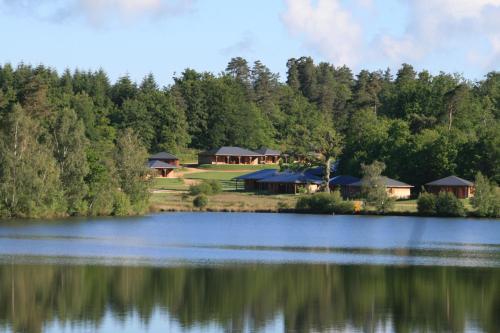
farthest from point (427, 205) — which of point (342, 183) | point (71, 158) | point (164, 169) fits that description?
point (164, 169)

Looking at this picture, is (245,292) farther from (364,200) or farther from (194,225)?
(364,200)

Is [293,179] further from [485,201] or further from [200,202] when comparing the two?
[485,201]

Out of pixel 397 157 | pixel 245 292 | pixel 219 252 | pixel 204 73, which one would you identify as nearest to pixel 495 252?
pixel 219 252

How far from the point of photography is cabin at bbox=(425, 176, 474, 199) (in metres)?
101

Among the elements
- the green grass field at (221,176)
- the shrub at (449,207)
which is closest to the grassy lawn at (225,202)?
the green grass field at (221,176)

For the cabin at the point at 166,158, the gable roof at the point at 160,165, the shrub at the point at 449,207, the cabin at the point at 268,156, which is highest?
the cabin at the point at 268,156

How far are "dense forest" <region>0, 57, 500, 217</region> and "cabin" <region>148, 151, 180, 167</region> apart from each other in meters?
5.80

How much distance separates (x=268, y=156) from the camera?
485 feet

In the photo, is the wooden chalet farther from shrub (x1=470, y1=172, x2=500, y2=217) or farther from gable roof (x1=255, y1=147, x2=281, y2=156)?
shrub (x1=470, y1=172, x2=500, y2=217)

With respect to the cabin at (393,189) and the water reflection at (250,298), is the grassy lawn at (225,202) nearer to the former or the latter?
the cabin at (393,189)

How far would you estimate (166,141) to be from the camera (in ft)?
470

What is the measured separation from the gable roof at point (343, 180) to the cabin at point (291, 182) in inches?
66.5

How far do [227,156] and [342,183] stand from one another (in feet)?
127

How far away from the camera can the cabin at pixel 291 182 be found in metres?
111
